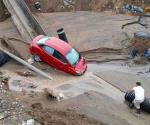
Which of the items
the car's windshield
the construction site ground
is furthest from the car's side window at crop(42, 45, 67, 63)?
the construction site ground

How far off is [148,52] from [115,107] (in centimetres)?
839

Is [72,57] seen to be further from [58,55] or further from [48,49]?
[48,49]

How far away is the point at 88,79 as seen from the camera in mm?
24172

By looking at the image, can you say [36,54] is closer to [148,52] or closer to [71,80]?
[71,80]

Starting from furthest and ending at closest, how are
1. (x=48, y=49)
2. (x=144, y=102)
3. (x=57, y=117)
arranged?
1. (x=48, y=49)
2. (x=144, y=102)
3. (x=57, y=117)

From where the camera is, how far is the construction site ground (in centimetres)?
1934

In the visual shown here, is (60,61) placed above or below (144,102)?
above

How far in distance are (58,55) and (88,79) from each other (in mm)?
2188

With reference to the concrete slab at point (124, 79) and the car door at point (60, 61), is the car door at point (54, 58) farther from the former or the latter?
the concrete slab at point (124, 79)

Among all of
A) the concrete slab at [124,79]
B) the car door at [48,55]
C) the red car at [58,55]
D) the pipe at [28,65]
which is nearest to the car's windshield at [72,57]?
the red car at [58,55]

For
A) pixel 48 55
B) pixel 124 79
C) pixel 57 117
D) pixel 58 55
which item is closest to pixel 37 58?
pixel 48 55

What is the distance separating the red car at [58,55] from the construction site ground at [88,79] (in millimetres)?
346

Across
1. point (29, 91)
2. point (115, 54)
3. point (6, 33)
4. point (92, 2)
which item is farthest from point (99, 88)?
point (92, 2)

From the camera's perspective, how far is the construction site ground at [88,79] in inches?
762
